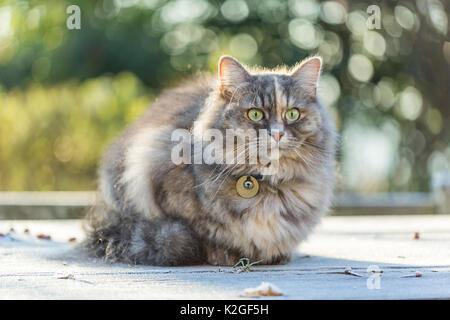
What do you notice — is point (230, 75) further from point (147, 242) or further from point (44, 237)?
point (44, 237)

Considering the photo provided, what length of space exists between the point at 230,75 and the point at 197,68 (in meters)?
8.00

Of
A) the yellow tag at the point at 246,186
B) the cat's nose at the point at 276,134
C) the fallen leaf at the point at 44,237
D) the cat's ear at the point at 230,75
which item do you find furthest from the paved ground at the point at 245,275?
the cat's ear at the point at 230,75

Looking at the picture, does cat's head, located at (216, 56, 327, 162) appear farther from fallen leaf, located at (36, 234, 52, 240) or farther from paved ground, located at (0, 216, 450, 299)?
fallen leaf, located at (36, 234, 52, 240)

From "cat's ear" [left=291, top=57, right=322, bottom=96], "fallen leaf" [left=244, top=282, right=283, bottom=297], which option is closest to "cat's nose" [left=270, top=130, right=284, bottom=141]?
"cat's ear" [left=291, top=57, right=322, bottom=96]

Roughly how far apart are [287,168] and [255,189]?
0.64 feet

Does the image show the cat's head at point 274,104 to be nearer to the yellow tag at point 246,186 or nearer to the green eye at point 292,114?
the green eye at point 292,114

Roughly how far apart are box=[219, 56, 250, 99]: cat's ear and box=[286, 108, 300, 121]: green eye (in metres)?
0.28

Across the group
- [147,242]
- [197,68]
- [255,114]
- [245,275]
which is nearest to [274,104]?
[255,114]

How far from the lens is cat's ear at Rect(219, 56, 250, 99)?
9.95ft

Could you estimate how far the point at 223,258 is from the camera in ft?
10.1

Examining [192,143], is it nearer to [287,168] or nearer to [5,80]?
[287,168]

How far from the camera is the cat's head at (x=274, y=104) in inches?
113
